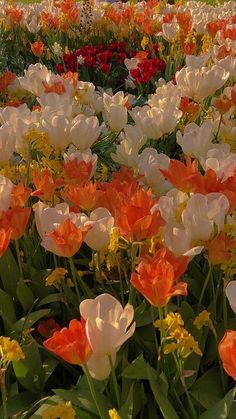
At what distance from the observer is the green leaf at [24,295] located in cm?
176

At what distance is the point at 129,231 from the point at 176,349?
0.30 metres

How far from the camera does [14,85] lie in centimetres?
373

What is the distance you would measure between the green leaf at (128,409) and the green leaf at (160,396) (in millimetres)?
47

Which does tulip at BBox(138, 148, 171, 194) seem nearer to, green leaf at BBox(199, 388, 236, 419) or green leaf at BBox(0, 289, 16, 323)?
green leaf at BBox(0, 289, 16, 323)

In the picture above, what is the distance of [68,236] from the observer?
1484 mm

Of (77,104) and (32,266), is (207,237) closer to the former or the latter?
(32,266)

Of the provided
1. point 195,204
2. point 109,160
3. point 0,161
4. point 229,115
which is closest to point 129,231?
point 195,204

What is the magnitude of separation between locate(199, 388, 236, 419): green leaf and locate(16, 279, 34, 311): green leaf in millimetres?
636

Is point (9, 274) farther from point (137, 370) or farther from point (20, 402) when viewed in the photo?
point (137, 370)

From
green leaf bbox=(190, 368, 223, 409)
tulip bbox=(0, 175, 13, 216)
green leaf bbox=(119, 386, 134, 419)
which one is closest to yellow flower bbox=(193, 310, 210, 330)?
green leaf bbox=(190, 368, 223, 409)

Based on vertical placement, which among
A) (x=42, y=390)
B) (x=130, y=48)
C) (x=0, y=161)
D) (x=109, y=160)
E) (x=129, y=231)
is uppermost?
(x=129, y=231)

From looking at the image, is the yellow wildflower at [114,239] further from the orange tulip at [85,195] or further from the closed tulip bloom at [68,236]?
the orange tulip at [85,195]

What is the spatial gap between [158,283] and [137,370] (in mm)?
265

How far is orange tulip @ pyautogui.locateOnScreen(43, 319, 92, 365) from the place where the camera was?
3.81 ft
